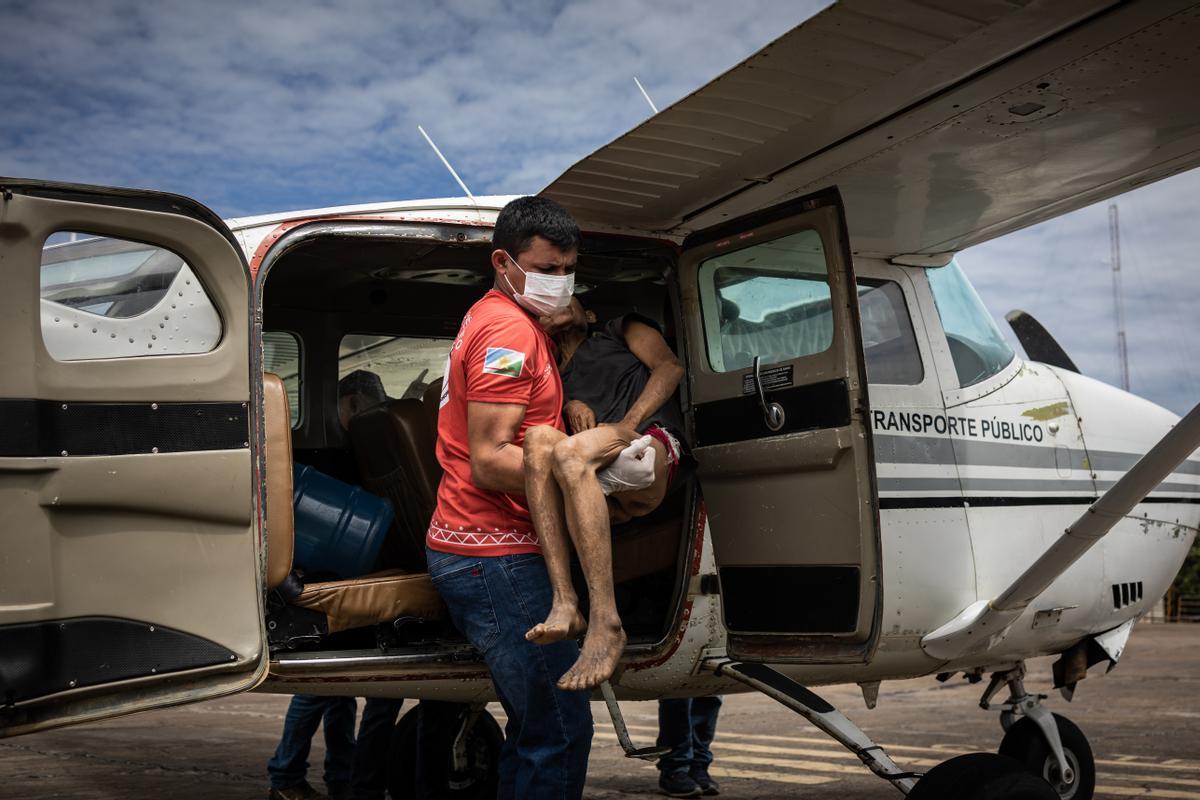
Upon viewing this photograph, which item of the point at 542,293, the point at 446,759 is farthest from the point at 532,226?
the point at 446,759

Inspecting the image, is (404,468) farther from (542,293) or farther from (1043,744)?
(1043,744)

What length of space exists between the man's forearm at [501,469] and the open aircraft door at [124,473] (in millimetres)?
723

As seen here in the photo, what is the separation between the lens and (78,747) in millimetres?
9508

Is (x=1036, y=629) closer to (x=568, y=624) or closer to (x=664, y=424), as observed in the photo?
(x=664, y=424)

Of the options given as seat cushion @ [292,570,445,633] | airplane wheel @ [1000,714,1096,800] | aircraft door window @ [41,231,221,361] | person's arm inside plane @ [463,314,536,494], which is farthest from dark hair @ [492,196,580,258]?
airplane wheel @ [1000,714,1096,800]

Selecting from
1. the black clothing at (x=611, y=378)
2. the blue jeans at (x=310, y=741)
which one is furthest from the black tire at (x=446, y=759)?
the black clothing at (x=611, y=378)

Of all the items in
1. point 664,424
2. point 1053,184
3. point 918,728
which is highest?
point 1053,184

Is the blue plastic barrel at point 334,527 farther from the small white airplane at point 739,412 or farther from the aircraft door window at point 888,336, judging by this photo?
the aircraft door window at point 888,336

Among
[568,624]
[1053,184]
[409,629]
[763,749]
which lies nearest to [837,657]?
[568,624]

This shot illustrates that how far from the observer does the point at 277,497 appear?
3916 millimetres

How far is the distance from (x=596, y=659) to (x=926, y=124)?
2.08 metres

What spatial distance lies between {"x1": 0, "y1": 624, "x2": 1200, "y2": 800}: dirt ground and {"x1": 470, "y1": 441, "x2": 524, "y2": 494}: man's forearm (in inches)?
163

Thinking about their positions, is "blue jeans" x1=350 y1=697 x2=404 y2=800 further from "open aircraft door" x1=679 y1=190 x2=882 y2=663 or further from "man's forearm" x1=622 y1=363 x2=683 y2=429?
"man's forearm" x1=622 y1=363 x2=683 y2=429

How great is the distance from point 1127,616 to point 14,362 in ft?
16.6
